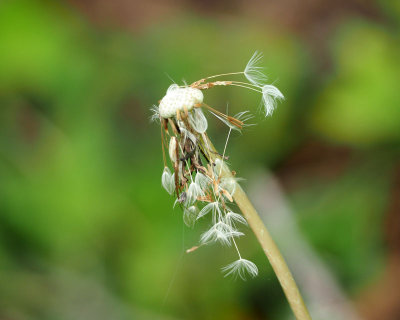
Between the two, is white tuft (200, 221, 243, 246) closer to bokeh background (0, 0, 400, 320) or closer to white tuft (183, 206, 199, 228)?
white tuft (183, 206, 199, 228)

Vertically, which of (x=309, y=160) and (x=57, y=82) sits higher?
(x=57, y=82)

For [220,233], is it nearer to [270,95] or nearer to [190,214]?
[190,214]

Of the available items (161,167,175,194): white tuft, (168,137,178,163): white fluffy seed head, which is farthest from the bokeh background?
(168,137,178,163): white fluffy seed head

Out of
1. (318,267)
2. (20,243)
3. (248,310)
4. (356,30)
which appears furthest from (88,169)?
(356,30)

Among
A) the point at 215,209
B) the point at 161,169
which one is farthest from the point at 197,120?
the point at 161,169

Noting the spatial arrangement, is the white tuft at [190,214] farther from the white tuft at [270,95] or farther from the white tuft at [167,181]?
the white tuft at [270,95]

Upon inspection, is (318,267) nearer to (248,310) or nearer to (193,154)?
(248,310)
